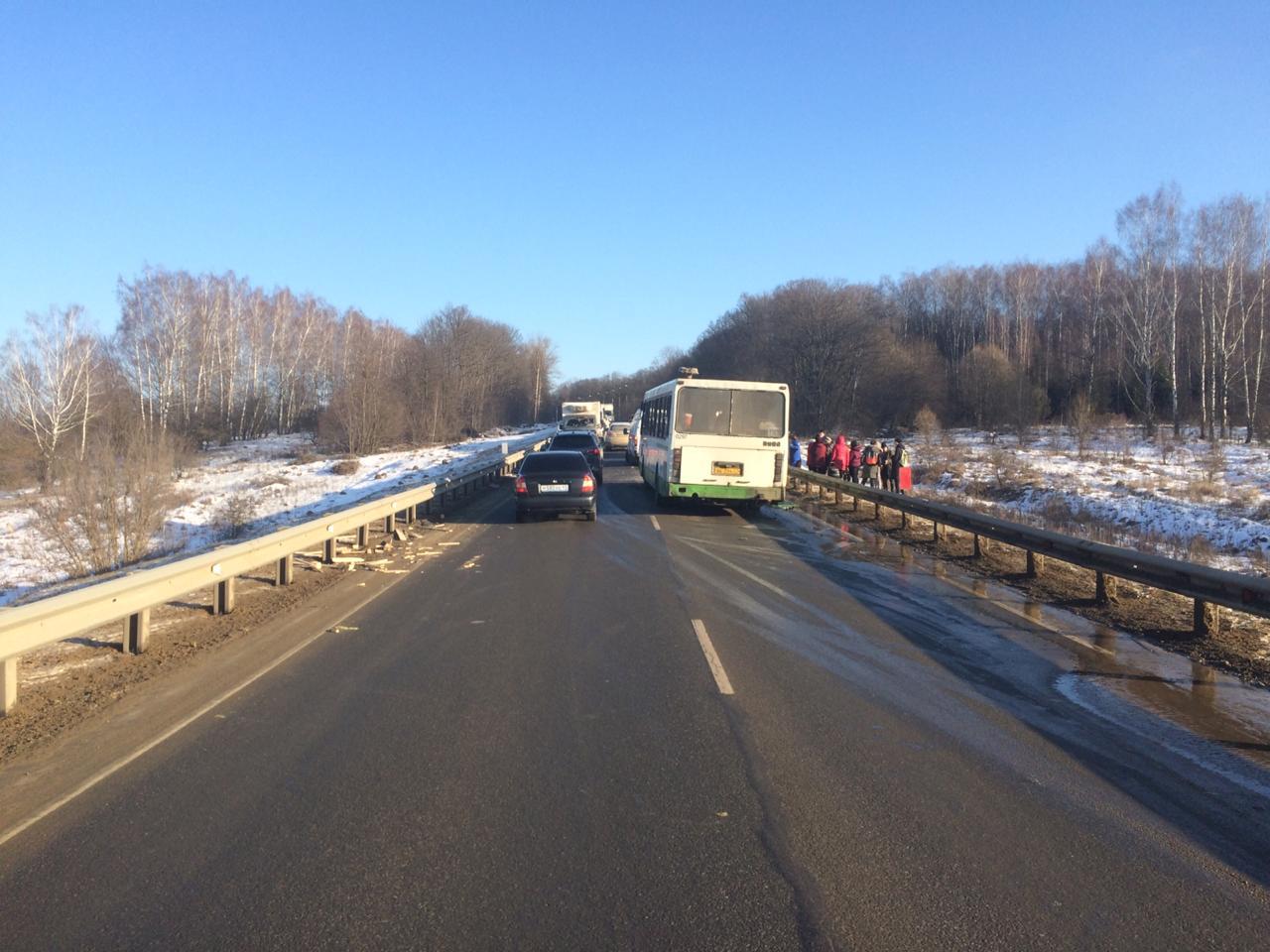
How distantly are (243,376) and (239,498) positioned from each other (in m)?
49.9

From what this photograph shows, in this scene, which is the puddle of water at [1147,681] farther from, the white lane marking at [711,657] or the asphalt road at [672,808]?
the white lane marking at [711,657]

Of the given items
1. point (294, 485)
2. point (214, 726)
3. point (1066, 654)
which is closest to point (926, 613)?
point (1066, 654)

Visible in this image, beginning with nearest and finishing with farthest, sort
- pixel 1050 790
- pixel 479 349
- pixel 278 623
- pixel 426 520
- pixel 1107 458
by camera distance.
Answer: pixel 1050 790
pixel 278 623
pixel 426 520
pixel 1107 458
pixel 479 349

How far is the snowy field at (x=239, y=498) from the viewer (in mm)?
17531

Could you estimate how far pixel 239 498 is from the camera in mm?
25641

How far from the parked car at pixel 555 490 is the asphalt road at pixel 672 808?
33.2 feet

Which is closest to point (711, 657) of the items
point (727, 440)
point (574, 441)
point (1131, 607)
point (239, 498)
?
point (1131, 607)

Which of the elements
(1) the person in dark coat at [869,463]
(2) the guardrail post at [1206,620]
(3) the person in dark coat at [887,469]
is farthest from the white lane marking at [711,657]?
(1) the person in dark coat at [869,463]

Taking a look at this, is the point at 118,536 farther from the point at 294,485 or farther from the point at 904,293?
the point at 904,293

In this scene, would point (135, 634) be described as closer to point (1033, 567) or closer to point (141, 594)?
point (141, 594)

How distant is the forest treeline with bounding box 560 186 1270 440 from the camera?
1871 inches

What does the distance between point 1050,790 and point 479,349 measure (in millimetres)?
87421

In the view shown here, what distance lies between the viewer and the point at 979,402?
64812mm

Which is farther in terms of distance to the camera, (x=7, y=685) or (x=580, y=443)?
(x=580, y=443)
